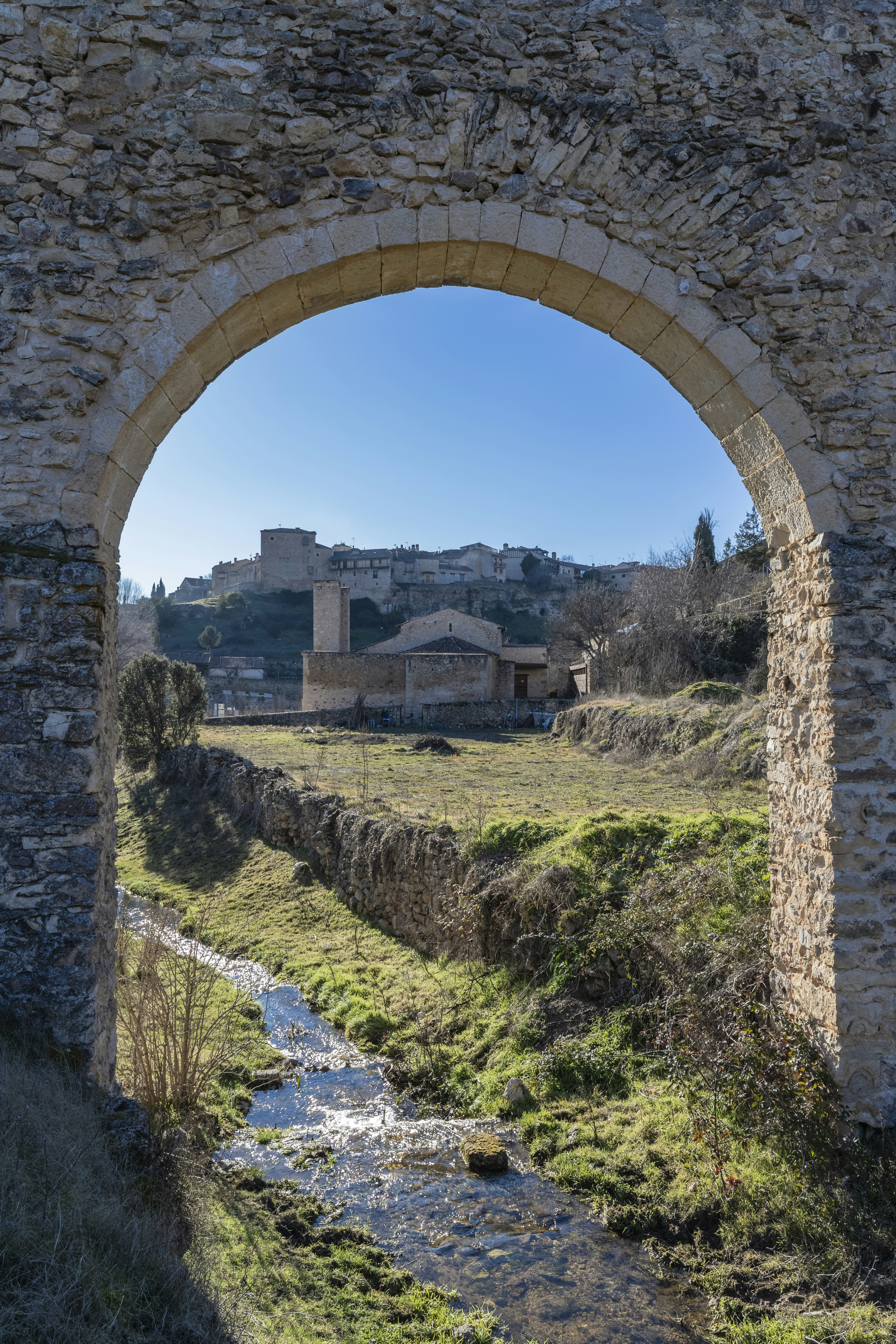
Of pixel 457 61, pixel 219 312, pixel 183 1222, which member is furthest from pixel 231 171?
pixel 183 1222

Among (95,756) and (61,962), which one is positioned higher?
(95,756)

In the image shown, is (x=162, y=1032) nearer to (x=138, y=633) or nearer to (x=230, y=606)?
(x=138, y=633)

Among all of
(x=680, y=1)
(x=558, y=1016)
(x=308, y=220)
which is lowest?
(x=558, y=1016)

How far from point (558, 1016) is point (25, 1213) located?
4.10 metres

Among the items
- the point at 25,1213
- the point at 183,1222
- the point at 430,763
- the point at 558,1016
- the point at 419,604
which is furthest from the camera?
the point at 419,604

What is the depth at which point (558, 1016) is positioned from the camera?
5.76 m

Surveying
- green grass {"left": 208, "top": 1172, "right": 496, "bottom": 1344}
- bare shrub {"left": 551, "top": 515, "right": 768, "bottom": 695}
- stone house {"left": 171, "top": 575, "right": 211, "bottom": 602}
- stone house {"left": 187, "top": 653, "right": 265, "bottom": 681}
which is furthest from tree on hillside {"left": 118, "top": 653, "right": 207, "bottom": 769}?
stone house {"left": 171, "top": 575, "right": 211, "bottom": 602}

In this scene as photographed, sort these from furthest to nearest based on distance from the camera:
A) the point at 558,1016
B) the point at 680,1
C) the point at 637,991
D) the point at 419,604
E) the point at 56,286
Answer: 1. the point at 419,604
2. the point at 558,1016
3. the point at 637,991
4. the point at 680,1
5. the point at 56,286

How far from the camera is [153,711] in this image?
1758cm

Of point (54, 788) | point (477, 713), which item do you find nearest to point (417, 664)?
point (477, 713)

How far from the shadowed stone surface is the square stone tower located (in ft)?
106

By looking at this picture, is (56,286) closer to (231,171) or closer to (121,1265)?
(231,171)

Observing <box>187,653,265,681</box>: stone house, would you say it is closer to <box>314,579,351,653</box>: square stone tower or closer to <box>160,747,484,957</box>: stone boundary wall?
<box>314,579,351,653</box>: square stone tower

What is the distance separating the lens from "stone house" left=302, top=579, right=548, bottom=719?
3183cm
